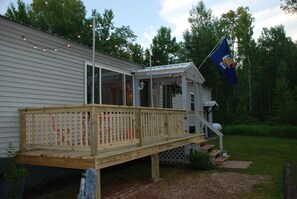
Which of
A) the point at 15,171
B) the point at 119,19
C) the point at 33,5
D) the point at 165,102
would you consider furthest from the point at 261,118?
the point at 15,171

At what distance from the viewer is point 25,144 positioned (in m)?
5.97

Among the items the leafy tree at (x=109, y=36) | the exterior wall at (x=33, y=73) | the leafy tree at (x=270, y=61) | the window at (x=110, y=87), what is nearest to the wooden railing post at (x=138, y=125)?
the exterior wall at (x=33, y=73)

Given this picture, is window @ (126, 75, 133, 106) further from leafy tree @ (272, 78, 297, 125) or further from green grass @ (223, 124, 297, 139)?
leafy tree @ (272, 78, 297, 125)

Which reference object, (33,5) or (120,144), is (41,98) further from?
(33,5)

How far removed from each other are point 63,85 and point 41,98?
78cm

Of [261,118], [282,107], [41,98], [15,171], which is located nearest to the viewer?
[15,171]

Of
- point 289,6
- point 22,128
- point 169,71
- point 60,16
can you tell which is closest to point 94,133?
point 22,128

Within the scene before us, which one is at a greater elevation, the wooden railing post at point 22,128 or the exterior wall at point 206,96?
the exterior wall at point 206,96

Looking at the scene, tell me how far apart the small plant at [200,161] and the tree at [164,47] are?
16.7 metres

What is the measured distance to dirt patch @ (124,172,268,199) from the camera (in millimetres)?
5879

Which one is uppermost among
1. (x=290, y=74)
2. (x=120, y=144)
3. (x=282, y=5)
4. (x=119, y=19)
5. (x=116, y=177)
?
(x=119, y=19)

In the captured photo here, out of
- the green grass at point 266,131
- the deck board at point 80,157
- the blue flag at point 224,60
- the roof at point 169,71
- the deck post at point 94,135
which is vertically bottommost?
the green grass at point 266,131

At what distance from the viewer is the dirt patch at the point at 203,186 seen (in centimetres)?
588

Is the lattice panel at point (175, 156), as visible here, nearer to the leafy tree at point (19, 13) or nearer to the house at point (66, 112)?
the house at point (66, 112)
